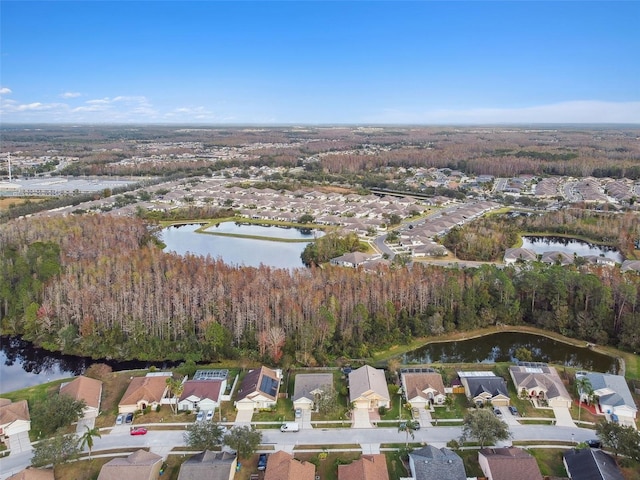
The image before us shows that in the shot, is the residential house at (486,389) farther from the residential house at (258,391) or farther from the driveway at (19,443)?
the driveway at (19,443)

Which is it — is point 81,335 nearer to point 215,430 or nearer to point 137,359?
point 137,359

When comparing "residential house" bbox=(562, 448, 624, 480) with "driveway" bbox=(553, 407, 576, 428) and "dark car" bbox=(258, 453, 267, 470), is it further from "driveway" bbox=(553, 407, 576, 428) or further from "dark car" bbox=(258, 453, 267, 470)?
"dark car" bbox=(258, 453, 267, 470)

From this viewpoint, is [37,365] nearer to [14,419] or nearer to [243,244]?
[14,419]

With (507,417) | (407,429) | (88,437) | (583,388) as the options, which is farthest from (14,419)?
(583,388)

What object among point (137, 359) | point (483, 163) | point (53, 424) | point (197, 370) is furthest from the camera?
point (483, 163)

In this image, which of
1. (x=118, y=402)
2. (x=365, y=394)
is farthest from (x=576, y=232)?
(x=118, y=402)

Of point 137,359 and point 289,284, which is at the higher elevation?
point 289,284
